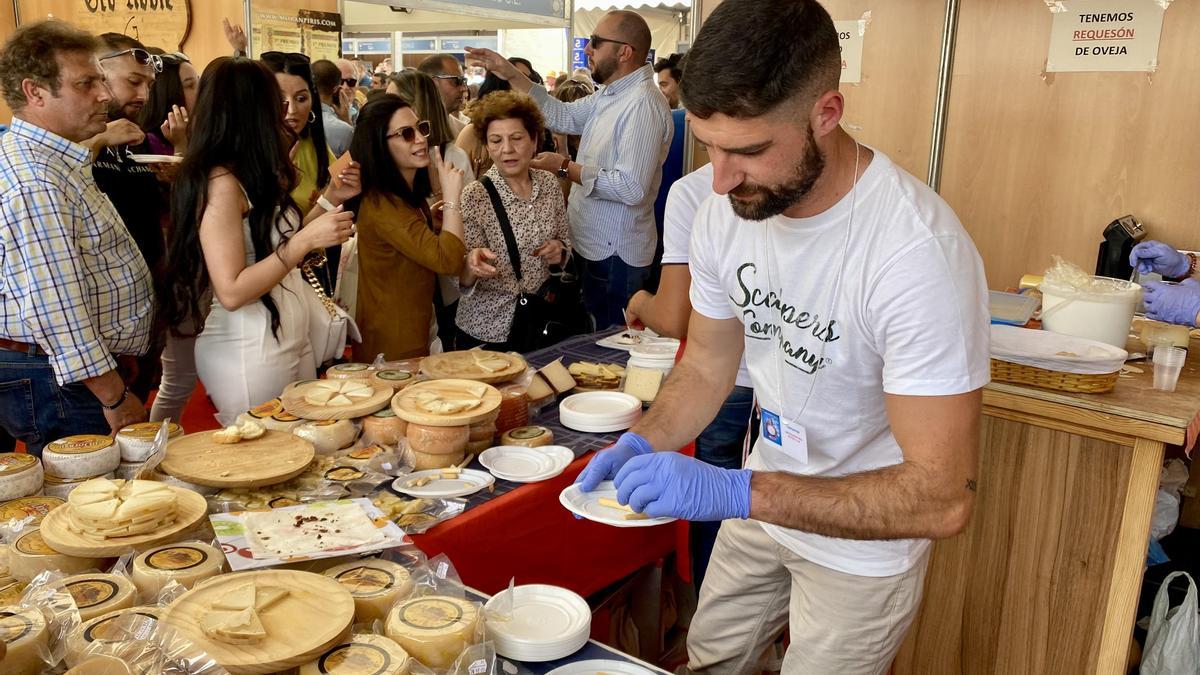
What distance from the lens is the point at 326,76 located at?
5.13 meters

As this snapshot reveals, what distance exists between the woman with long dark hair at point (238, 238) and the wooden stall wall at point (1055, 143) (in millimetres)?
3279

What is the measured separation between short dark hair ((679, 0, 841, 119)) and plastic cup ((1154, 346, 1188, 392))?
1.66 metres

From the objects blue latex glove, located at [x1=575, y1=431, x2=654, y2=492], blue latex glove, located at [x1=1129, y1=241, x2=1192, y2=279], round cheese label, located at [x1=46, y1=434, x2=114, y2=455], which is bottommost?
round cheese label, located at [x1=46, y1=434, x2=114, y2=455]

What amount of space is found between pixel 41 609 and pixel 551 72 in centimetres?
1074

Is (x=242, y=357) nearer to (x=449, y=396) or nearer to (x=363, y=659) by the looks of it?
(x=449, y=396)

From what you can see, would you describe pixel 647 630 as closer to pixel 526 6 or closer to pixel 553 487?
pixel 553 487

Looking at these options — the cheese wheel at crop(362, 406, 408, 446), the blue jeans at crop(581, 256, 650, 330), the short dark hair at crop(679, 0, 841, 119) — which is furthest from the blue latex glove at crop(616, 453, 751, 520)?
the blue jeans at crop(581, 256, 650, 330)

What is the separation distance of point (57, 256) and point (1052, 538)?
2.87 metres

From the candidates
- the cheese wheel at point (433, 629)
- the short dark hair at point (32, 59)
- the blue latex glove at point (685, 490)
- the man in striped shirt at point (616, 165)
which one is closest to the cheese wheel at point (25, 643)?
the cheese wheel at point (433, 629)

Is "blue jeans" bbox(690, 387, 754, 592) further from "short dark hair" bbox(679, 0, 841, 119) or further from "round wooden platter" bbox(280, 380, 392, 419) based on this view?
"short dark hair" bbox(679, 0, 841, 119)

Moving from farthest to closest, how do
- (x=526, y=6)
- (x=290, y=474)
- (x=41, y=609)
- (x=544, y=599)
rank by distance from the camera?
(x=526, y=6)
(x=290, y=474)
(x=544, y=599)
(x=41, y=609)

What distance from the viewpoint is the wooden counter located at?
222cm

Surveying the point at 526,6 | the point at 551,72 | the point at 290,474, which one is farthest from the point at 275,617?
the point at 551,72

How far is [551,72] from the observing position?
36.9ft
